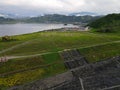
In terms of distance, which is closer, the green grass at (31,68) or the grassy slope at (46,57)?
the green grass at (31,68)

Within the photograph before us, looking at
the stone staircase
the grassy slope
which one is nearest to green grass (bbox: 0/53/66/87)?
the grassy slope

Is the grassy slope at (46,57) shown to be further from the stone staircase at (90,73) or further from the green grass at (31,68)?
the stone staircase at (90,73)

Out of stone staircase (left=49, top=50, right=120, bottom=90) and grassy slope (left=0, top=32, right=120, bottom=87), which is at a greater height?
grassy slope (left=0, top=32, right=120, bottom=87)

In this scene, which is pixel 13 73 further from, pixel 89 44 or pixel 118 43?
pixel 118 43

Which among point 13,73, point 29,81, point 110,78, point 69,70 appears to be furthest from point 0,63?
point 110,78

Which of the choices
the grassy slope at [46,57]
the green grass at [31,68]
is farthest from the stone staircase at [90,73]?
the green grass at [31,68]

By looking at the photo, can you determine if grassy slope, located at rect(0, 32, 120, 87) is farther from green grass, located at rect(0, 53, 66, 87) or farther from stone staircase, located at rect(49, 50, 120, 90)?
stone staircase, located at rect(49, 50, 120, 90)

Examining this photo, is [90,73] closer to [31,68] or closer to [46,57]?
[46,57]

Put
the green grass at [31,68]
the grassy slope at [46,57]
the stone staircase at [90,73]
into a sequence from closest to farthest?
1. the stone staircase at [90,73]
2. the green grass at [31,68]
3. the grassy slope at [46,57]

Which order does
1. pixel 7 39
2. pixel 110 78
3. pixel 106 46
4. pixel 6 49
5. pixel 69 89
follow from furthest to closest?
pixel 7 39, pixel 106 46, pixel 6 49, pixel 110 78, pixel 69 89

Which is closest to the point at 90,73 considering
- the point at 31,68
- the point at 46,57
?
the point at 46,57

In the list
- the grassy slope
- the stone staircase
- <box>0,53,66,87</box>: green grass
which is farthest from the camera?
the grassy slope
